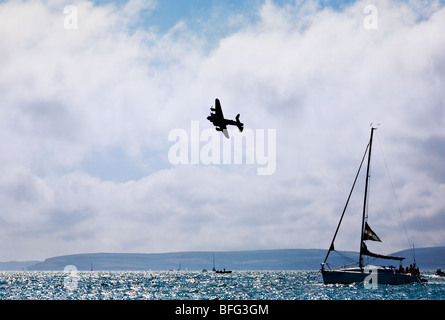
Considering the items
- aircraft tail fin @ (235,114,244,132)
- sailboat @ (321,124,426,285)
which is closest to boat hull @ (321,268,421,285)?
sailboat @ (321,124,426,285)

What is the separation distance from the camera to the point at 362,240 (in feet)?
256

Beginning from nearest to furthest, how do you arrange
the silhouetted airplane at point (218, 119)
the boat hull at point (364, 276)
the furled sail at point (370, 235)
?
the silhouetted airplane at point (218, 119) < the boat hull at point (364, 276) < the furled sail at point (370, 235)

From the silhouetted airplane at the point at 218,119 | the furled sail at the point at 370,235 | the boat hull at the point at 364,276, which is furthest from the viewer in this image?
the furled sail at the point at 370,235

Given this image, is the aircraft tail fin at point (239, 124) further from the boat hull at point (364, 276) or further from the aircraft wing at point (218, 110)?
the boat hull at point (364, 276)

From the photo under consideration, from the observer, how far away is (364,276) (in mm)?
74062

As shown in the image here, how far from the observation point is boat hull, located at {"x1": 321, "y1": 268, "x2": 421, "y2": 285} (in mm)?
73812

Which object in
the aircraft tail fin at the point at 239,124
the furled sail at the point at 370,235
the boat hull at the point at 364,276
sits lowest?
the boat hull at the point at 364,276

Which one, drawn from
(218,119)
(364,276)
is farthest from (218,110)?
(364,276)

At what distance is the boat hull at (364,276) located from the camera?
73.8m

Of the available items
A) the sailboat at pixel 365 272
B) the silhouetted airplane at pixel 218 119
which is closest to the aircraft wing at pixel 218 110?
the silhouetted airplane at pixel 218 119

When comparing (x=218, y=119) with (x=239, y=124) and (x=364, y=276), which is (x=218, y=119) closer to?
(x=239, y=124)
